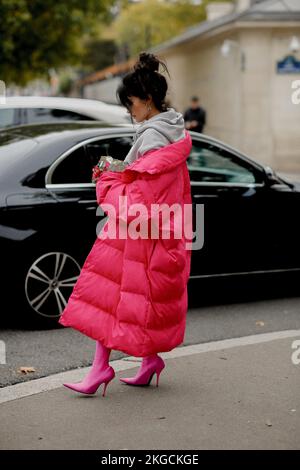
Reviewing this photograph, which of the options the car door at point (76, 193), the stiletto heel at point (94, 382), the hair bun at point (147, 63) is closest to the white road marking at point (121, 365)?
the stiletto heel at point (94, 382)

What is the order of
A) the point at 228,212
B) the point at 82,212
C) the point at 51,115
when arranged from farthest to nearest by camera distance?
the point at 51,115 → the point at 228,212 → the point at 82,212

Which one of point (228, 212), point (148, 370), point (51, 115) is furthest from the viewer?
point (51, 115)

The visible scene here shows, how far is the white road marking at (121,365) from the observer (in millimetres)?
4852

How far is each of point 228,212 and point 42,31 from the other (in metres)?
20.5

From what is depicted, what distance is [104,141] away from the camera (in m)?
6.78

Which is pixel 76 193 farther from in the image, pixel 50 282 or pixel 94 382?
pixel 94 382

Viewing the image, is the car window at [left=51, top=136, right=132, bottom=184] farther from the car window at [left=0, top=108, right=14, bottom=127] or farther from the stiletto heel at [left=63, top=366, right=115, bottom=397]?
the car window at [left=0, top=108, right=14, bottom=127]

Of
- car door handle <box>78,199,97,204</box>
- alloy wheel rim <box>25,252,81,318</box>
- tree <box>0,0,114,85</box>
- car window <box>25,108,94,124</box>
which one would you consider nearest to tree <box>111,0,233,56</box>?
tree <box>0,0,114,85</box>

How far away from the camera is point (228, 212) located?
23.3ft

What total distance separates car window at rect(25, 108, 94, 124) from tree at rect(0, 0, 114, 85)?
13.2 meters

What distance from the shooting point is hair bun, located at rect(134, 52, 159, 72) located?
14.8 ft

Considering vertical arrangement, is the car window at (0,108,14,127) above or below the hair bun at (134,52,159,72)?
below

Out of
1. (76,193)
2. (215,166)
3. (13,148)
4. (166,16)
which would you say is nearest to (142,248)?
(76,193)

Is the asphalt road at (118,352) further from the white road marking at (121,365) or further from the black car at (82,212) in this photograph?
the black car at (82,212)
